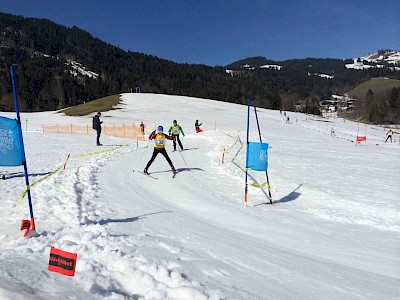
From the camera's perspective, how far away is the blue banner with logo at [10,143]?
17.2ft

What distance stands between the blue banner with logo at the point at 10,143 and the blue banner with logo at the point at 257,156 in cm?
565

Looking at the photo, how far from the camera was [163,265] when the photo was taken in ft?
13.6

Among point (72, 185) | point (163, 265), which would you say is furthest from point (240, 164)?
point (163, 265)

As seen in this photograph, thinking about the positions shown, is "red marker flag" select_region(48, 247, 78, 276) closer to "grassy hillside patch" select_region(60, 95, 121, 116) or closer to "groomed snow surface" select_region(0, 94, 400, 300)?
"groomed snow surface" select_region(0, 94, 400, 300)

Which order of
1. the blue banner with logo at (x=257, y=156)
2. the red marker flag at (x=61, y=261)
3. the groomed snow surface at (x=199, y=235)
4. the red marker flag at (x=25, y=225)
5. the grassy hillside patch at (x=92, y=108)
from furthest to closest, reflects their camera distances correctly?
1. the grassy hillside patch at (x=92, y=108)
2. the blue banner with logo at (x=257, y=156)
3. the red marker flag at (x=25, y=225)
4. the groomed snow surface at (x=199, y=235)
5. the red marker flag at (x=61, y=261)

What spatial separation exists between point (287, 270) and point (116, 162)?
10.9 m

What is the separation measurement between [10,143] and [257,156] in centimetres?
607

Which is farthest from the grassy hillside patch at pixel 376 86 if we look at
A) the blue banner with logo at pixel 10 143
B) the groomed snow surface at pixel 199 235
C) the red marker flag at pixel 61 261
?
the red marker flag at pixel 61 261

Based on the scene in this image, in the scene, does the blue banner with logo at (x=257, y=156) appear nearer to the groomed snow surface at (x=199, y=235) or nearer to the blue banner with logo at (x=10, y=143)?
the groomed snow surface at (x=199, y=235)

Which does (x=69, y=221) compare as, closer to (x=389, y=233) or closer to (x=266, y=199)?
(x=266, y=199)

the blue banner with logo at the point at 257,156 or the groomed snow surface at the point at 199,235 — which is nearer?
the groomed snow surface at the point at 199,235

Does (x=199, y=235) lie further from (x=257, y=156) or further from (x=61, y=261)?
(x=257, y=156)

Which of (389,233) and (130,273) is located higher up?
(130,273)

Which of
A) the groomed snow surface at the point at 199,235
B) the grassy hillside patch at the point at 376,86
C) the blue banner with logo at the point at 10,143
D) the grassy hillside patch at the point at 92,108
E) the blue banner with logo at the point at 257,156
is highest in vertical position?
the grassy hillside patch at the point at 376,86
